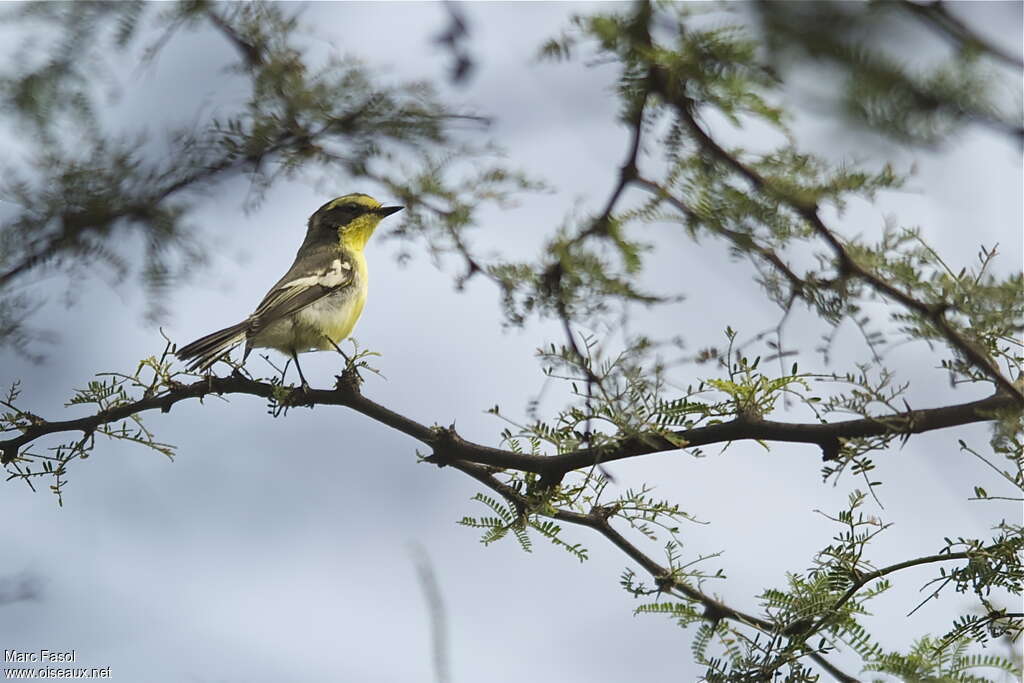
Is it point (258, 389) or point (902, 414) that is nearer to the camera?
point (902, 414)

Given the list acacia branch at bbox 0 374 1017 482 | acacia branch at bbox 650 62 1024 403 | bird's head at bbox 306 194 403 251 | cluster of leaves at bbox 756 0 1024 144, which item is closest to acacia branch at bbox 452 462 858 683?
acacia branch at bbox 0 374 1017 482

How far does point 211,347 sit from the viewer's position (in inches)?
149

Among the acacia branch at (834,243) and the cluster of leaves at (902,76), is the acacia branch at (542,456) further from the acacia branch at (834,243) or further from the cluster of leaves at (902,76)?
the cluster of leaves at (902,76)

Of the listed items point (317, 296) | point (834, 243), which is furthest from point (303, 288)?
point (834, 243)

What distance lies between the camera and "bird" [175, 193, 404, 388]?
13.7 ft

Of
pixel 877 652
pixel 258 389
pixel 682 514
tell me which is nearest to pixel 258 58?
pixel 258 389

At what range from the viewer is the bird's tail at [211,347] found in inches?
136

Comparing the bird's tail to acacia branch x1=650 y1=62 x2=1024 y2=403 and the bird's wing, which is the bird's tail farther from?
acacia branch x1=650 y1=62 x2=1024 y2=403

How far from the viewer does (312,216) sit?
7.03 m

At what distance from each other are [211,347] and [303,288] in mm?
1575

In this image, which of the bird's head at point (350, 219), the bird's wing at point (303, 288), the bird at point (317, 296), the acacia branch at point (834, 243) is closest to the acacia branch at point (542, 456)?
the acacia branch at point (834, 243)

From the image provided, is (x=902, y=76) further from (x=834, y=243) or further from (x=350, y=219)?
(x=350, y=219)

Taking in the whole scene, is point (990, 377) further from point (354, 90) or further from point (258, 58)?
point (258, 58)

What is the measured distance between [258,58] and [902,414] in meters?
1.65
